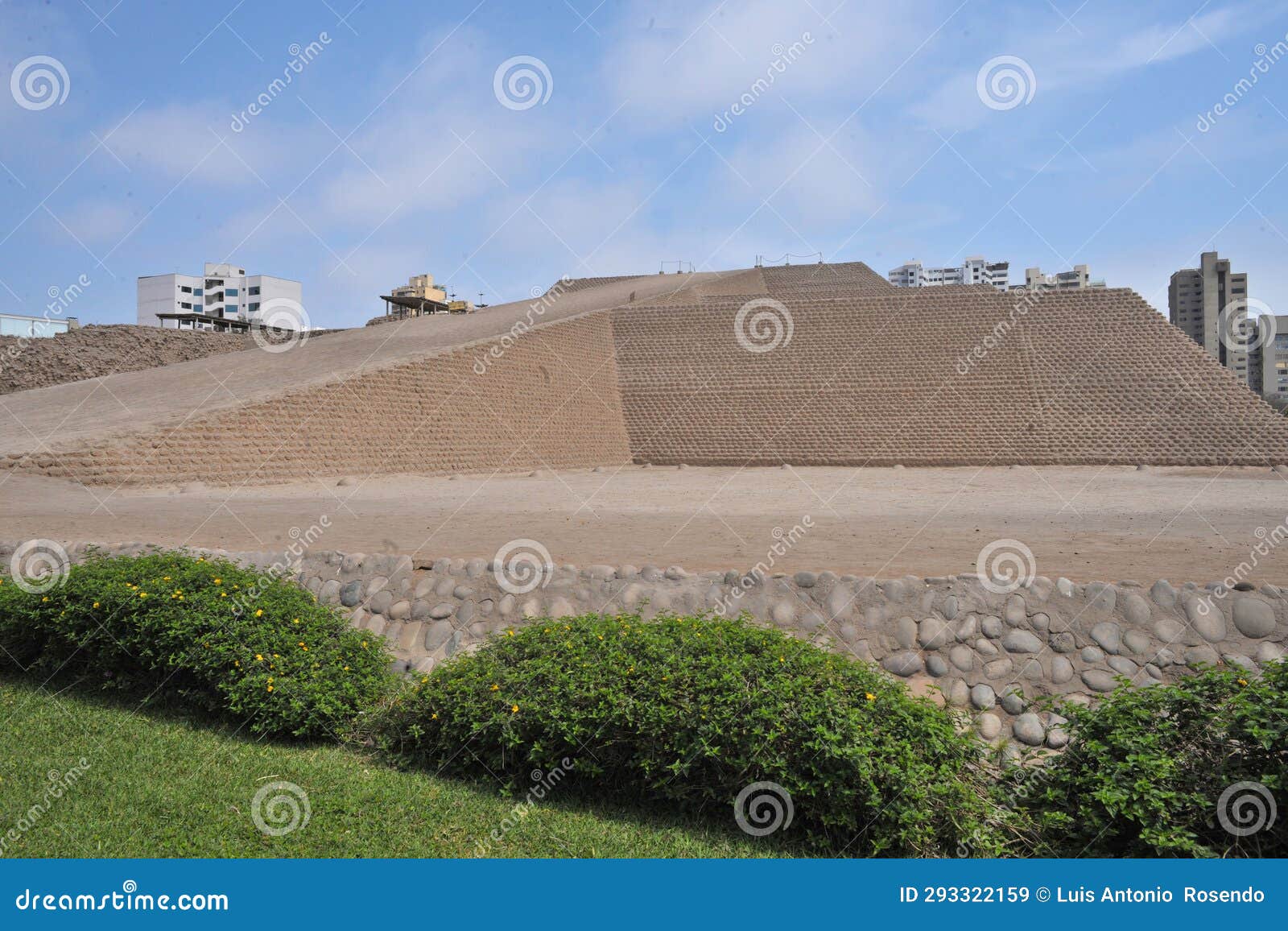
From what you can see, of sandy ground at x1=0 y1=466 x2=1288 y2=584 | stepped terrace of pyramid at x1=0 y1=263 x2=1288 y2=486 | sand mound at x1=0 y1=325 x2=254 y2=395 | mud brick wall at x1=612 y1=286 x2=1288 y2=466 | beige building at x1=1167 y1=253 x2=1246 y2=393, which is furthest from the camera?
beige building at x1=1167 y1=253 x2=1246 y2=393

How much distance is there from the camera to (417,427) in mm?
18156

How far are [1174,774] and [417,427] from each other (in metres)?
16.3

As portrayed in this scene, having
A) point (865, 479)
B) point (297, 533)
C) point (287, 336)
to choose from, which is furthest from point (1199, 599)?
point (287, 336)

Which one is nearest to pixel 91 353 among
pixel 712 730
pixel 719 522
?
pixel 719 522

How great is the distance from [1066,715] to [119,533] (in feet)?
24.4

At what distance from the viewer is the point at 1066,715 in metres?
3.82

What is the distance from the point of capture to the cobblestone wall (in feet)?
16.3

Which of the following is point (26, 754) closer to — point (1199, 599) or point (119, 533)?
point (119, 533)

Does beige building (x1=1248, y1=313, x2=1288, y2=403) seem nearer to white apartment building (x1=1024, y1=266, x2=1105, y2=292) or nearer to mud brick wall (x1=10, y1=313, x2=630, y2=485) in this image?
white apartment building (x1=1024, y1=266, x2=1105, y2=292)

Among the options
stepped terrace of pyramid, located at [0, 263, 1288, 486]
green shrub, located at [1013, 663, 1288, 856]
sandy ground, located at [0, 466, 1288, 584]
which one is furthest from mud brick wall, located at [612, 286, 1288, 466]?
green shrub, located at [1013, 663, 1288, 856]

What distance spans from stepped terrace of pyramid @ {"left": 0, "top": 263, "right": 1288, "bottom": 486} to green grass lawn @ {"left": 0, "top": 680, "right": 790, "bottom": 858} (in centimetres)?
1247

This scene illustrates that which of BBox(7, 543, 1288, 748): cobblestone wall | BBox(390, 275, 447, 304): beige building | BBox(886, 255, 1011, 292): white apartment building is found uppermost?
BBox(886, 255, 1011, 292): white apartment building

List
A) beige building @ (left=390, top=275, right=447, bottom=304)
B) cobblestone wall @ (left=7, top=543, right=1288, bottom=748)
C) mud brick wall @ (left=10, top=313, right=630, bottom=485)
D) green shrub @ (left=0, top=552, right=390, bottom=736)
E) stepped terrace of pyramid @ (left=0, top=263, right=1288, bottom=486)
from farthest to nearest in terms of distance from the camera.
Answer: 1. beige building @ (left=390, top=275, right=447, bottom=304)
2. stepped terrace of pyramid @ (left=0, top=263, right=1288, bottom=486)
3. mud brick wall @ (left=10, top=313, right=630, bottom=485)
4. cobblestone wall @ (left=7, top=543, right=1288, bottom=748)
5. green shrub @ (left=0, top=552, right=390, bottom=736)

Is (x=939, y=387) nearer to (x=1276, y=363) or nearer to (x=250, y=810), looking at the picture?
(x=250, y=810)
